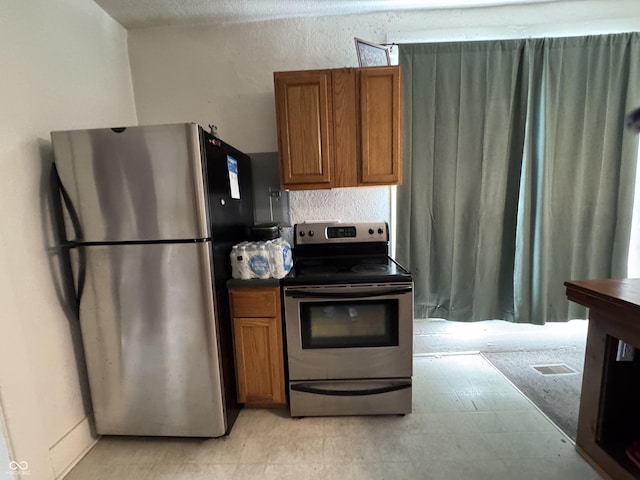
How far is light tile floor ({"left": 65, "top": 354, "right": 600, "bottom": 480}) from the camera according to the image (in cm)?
134

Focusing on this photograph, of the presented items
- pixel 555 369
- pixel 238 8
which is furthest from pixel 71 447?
pixel 555 369

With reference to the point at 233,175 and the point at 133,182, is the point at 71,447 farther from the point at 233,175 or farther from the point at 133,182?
the point at 233,175

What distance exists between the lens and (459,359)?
226cm

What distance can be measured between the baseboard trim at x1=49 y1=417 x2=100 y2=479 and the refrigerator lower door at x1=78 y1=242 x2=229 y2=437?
93mm

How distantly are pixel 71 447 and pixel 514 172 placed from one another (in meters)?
3.21

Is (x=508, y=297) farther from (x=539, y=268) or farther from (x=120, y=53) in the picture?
(x=120, y=53)

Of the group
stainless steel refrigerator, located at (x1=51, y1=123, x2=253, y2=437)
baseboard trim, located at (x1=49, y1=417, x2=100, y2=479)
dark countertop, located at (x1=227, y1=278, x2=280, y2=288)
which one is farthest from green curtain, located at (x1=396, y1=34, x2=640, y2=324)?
baseboard trim, located at (x1=49, y1=417, x2=100, y2=479)

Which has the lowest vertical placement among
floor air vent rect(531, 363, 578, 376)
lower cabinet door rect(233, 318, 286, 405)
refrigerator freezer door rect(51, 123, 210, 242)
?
floor air vent rect(531, 363, 578, 376)

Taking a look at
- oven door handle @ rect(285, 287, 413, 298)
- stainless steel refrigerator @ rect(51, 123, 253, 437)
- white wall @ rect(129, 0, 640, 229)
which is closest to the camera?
stainless steel refrigerator @ rect(51, 123, 253, 437)

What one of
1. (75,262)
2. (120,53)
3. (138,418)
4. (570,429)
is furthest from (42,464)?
(570,429)

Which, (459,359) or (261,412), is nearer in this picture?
(261,412)

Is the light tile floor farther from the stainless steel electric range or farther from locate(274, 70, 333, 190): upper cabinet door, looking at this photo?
locate(274, 70, 333, 190): upper cabinet door

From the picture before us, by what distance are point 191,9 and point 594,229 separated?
3.27m

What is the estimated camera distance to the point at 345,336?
1.62 meters
